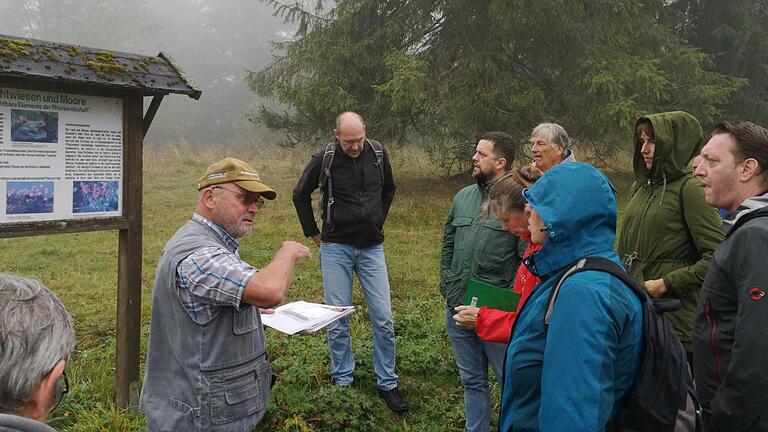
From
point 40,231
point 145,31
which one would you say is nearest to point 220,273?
point 40,231

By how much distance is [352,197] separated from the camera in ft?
14.8

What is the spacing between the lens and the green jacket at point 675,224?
3.09 metres

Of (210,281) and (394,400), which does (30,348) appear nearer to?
(210,281)

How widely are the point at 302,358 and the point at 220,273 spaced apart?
2.83m

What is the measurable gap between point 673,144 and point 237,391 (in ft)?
8.75

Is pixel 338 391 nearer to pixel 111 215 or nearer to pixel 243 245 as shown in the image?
pixel 111 215

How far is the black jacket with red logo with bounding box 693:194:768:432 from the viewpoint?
2039 mm

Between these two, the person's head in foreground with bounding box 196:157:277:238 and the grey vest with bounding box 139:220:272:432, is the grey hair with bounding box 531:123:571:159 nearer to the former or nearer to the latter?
the person's head in foreground with bounding box 196:157:277:238

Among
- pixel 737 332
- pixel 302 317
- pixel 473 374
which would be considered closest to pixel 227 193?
pixel 302 317

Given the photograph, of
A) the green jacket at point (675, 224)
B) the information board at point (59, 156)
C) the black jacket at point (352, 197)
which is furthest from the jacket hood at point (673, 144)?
the information board at point (59, 156)

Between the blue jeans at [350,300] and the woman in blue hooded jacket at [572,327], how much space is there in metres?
2.50

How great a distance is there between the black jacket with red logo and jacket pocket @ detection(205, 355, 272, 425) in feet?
6.13

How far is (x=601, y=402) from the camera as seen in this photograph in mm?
1653

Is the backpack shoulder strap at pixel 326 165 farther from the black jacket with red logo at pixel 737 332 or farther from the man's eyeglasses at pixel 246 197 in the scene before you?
the black jacket with red logo at pixel 737 332
